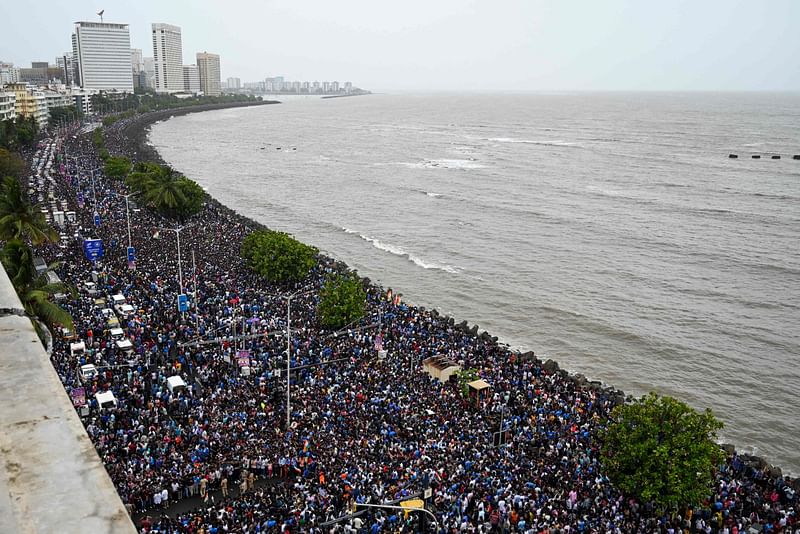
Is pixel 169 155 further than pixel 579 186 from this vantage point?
Yes

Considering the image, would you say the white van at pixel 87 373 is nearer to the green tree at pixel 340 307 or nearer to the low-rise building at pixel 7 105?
the green tree at pixel 340 307

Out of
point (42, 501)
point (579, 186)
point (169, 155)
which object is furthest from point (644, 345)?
point (169, 155)

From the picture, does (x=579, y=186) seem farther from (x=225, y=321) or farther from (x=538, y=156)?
(x=225, y=321)

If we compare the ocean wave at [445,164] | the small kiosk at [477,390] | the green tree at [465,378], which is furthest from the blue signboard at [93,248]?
the ocean wave at [445,164]

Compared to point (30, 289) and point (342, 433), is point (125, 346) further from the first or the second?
point (342, 433)

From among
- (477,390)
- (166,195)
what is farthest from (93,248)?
(477,390)
